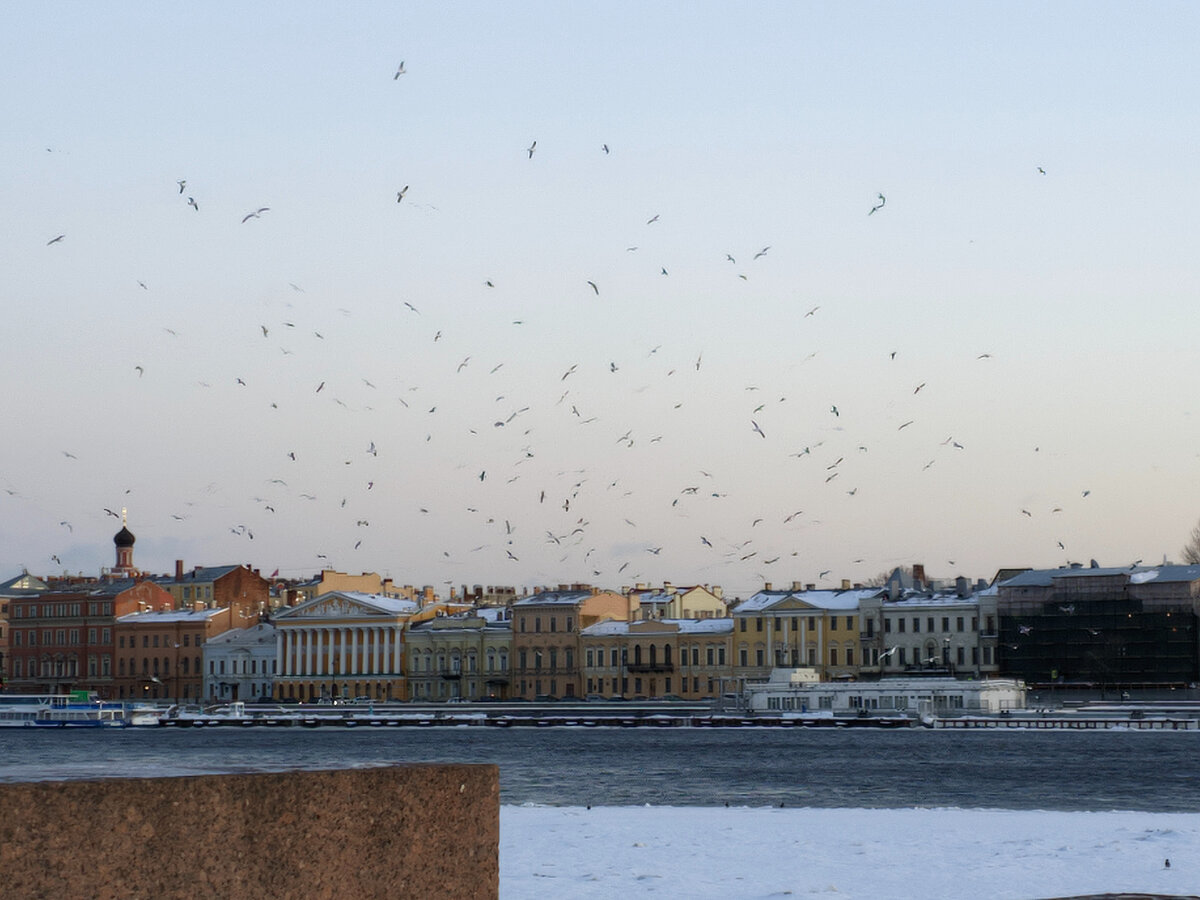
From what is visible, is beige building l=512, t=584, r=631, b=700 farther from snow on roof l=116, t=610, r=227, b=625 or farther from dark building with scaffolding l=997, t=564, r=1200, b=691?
dark building with scaffolding l=997, t=564, r=1200, b=691

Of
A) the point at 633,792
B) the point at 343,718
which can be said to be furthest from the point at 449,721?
the point at 633,792

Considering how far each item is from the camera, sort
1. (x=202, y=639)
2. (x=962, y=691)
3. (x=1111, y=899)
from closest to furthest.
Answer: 1. (x=1111, y=899)
2. (x=962, y=691)
3. (x=202, y=639)

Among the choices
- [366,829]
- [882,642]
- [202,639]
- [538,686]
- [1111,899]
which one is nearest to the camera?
[366,829]

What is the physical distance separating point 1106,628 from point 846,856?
3322 inches

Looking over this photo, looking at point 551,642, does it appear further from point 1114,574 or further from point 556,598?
point 1114,574

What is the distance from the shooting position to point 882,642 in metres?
106

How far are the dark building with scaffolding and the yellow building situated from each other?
10.8 m

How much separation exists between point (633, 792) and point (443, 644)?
81318mm

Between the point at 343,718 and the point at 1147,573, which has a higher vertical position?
the point at 1147,573

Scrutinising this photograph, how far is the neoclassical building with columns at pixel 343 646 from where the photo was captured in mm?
119812

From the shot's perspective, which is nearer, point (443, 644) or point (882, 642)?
point (882, 642)

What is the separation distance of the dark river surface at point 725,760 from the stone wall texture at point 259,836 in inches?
3.4

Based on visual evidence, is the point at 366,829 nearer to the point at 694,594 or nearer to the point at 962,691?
the point at 962,691

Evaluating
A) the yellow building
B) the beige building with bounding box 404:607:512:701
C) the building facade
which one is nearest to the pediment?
the beige building with bounding box 404:607:512:701
